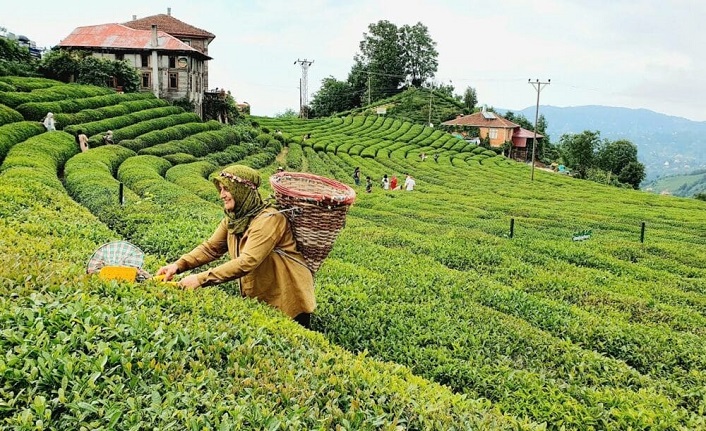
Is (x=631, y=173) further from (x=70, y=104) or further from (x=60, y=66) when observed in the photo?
(x=70, y=104)

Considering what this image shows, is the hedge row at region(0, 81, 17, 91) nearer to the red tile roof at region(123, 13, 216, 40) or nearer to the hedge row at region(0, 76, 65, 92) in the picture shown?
the hedge row at region(0, 76, 65, 92)

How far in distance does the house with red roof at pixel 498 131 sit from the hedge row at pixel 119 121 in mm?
39225

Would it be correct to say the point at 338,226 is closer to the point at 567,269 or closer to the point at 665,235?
the point at 567,269

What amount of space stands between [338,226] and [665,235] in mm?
17870

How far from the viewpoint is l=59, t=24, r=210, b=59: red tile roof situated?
39.8m

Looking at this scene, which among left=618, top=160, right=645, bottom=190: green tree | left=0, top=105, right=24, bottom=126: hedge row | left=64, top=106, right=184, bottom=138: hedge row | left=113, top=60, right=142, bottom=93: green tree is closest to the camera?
left=0, top=105, right=24, bottom=126: hedge row

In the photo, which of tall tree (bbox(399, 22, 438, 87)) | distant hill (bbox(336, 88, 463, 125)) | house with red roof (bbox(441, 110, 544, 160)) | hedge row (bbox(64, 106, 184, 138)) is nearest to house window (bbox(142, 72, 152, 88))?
hedge row (bbox(64, 106, 184, 138))

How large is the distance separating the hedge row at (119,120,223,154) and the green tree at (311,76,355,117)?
161 ft

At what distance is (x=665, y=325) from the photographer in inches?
316

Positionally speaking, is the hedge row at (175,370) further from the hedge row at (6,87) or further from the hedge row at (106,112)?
the hedge row at (6,87)

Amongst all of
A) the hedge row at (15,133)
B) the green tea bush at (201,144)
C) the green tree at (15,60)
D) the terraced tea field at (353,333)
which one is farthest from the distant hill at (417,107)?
the terraced tea field at (353,333)

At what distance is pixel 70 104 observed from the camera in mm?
26812

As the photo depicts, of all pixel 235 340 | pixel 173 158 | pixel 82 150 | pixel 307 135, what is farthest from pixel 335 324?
pixel 307 135

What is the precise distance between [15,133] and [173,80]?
2251 cm
